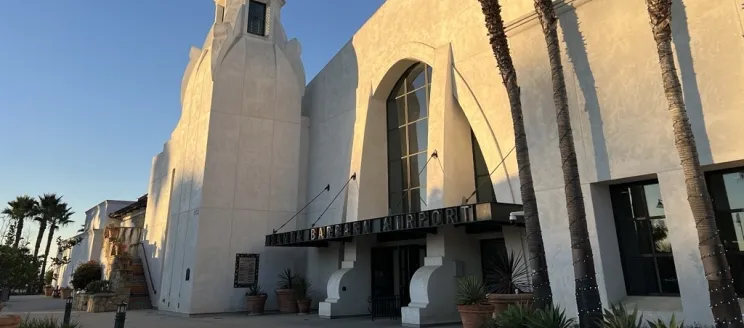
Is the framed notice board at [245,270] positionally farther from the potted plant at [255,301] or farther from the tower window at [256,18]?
the tower window at [256,18]

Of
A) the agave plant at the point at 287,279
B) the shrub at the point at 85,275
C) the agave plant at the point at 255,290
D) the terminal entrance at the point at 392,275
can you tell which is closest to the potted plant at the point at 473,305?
the terminal entrance at the point at 392,275

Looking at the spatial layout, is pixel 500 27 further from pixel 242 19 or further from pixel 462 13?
pixel 242 19

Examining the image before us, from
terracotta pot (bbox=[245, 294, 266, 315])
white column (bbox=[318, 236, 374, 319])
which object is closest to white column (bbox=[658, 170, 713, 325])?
white column (bbox=[318, 236, 374, 319])

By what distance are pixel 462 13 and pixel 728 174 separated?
9.95 meters

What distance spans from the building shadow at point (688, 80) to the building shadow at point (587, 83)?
5.56ft

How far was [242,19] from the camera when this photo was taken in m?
23.3

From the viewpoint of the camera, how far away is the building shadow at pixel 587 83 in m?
10.4

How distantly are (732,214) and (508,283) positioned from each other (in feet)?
16.8

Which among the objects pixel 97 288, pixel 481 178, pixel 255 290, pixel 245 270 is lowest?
pixel 255 290

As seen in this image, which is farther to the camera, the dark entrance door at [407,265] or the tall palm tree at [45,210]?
the tall palm tree at [45,210]

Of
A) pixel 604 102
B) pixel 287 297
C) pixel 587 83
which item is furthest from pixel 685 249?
pixel 287 297

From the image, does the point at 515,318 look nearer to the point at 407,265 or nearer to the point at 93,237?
the point at 407,265

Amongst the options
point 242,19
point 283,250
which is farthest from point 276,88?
point 283,250

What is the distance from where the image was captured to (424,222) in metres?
13.4
